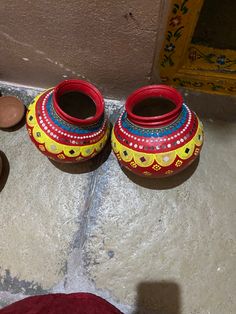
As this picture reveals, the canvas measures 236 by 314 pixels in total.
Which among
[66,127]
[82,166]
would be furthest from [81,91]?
[82,166]

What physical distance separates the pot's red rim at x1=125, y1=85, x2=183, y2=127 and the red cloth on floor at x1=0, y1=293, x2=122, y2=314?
55 centimetres

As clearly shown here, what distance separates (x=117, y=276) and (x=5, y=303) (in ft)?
1.34

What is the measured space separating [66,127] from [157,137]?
307mm

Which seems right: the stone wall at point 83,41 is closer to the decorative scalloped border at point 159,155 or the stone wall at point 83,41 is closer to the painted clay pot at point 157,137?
the painted clay pot at point 157,137

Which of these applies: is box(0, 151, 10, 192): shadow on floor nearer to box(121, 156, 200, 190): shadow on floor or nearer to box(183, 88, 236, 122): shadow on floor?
box(121, 156, 200, 190): shadow on floor

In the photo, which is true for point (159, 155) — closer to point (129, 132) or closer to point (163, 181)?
point (129, 132)

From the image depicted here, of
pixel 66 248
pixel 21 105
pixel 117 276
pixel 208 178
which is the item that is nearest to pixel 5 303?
pixel 66 248

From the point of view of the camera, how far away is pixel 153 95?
4.38ft

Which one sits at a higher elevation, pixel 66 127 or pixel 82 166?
pixel 66 127

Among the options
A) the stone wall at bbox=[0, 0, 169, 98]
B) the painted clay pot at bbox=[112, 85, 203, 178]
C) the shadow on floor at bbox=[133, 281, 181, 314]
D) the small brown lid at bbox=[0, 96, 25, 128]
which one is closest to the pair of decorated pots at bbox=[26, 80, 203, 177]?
the painted clay pot at bbox=[112, 85, 203, 178]

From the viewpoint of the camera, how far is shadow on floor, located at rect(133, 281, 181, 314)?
53.1 inches

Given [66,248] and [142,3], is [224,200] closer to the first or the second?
[66,248]

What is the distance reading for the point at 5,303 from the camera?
1364mm

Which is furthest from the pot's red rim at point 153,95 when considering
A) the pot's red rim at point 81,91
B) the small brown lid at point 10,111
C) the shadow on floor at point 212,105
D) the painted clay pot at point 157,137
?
the small brown lid at point 10,111
